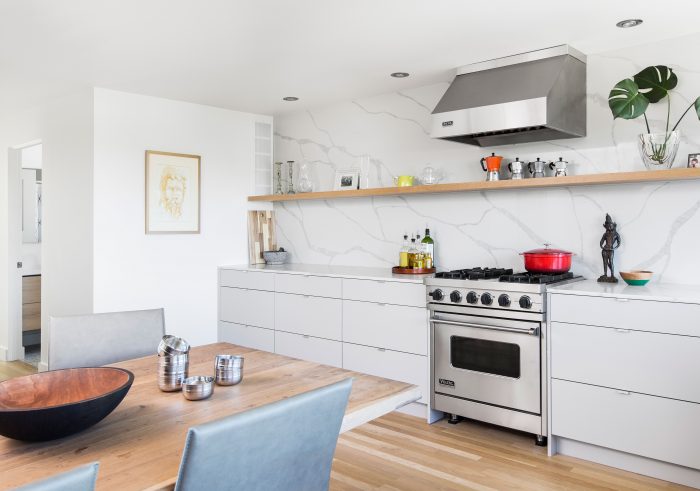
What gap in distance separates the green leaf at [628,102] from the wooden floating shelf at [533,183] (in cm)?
32

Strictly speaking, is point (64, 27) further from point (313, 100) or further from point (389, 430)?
point (389, 430)

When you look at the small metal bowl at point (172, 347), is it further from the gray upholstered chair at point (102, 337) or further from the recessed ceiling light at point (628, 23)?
the recessed ceiling light at point (628, 23)

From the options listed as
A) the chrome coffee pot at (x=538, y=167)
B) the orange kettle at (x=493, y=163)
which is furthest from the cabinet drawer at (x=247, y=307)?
the chrome coffee pot at (x=538, y=167)

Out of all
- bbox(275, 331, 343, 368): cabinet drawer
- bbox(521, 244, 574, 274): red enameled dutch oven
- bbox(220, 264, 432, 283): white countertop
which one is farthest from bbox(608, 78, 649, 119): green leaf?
bbox(275, 331, 343, 368): cabinet drawer

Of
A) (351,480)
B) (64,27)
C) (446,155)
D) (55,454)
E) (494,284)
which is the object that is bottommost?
(351,480)

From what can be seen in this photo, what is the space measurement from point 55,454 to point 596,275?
321cm

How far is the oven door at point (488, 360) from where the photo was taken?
10.6 feet

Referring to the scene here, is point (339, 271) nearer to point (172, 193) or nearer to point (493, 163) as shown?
point (493, 163)

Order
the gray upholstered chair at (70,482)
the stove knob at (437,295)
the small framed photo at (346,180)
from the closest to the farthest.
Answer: the gray upholstered chair at (70,482)
the stove knob at (437,295)
the small framed photo at (346,180)

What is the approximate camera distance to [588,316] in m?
3.00

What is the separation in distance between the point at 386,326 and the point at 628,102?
199cm

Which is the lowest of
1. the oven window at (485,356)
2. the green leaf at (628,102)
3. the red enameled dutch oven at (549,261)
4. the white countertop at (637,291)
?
the oven window at (485,356)

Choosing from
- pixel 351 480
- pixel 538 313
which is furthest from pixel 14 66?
pixel 538 313

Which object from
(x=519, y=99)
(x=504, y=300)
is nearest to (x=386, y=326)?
(x=504, y=300)
